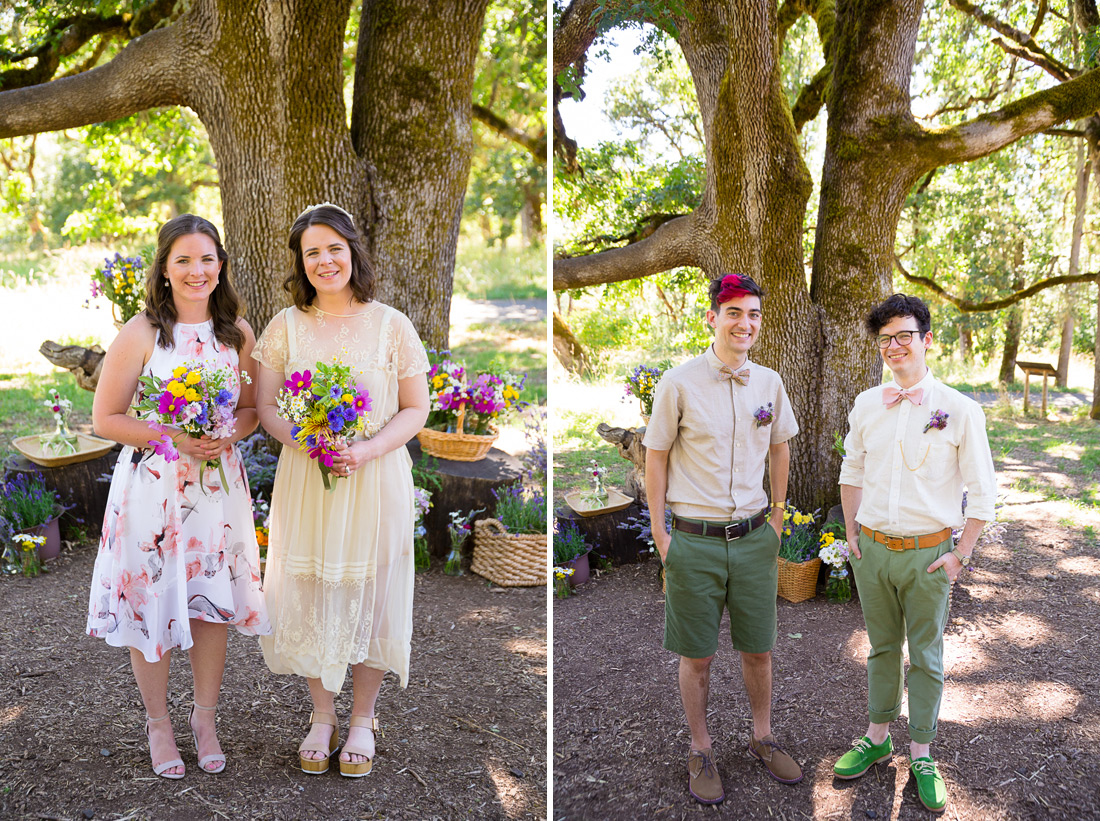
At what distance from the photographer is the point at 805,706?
3338mm

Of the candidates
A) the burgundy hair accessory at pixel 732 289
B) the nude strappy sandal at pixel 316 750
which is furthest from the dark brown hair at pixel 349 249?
the nude strappy sandal at pixel 316 750

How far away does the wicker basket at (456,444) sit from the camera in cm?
543

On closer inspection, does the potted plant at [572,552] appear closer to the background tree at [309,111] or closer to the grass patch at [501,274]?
the background tree at [309,111]

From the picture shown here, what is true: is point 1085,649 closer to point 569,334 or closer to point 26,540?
point 569,334

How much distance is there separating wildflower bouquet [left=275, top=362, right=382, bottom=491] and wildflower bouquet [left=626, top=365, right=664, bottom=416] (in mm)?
3449

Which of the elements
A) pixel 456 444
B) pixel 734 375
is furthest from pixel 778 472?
pixel 456 444

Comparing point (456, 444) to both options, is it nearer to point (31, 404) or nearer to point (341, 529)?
point (341, 529)

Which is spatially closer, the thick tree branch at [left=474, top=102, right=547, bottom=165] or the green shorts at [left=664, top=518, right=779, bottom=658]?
the green shorts at [left=664, top=518, right=779, bottom=658]

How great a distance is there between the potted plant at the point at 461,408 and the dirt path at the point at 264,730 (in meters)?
1.19

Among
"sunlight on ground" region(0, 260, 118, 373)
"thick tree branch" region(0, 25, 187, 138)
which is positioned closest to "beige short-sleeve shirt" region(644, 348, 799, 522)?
"thick tree branch" region(0, 25, 187, 138)

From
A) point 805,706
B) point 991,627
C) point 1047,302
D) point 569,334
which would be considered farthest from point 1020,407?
point 805,706

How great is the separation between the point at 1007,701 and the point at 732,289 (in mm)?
2175

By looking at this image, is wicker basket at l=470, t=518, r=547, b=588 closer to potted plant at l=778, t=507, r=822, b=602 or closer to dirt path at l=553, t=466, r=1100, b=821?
dirt path at l=553, t=466, r=1100, b=821

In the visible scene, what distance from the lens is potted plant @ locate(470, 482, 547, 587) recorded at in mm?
5051
